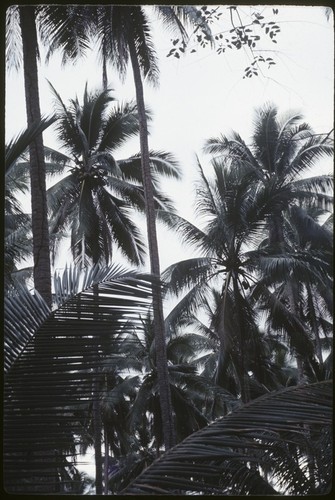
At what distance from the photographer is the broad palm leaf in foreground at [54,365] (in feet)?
7.25

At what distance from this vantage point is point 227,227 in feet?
51.2

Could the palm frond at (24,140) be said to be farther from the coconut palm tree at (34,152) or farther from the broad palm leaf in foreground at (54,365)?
the coconut palm tree at (34,152)

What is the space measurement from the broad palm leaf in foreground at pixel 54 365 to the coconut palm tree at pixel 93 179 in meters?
15.3

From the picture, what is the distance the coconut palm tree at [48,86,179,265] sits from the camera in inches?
712

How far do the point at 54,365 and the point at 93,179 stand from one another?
644 inches

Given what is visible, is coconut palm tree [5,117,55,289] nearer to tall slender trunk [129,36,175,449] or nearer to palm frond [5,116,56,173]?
palm frond [5,116,56,173]

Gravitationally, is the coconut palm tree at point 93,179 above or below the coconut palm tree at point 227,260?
above

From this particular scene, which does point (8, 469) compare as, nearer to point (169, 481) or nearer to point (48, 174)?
point (169, 481)

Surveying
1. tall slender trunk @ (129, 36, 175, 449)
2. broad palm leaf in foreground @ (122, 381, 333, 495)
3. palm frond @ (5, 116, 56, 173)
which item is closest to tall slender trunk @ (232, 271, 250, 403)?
tall slender trunk @ (129, 36, 175, 449)

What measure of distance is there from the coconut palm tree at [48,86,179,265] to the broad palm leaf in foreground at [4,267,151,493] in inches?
602

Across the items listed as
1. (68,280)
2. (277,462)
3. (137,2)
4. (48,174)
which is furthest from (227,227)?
(137,2)

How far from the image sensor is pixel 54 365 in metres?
2.37

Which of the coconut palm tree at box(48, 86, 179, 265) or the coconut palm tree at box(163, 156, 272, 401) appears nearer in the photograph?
the coconut palm tree at box(163, 156, 272, 401)

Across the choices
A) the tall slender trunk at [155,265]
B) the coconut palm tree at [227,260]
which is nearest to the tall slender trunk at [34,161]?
the tall slender trunk at [155,265]
